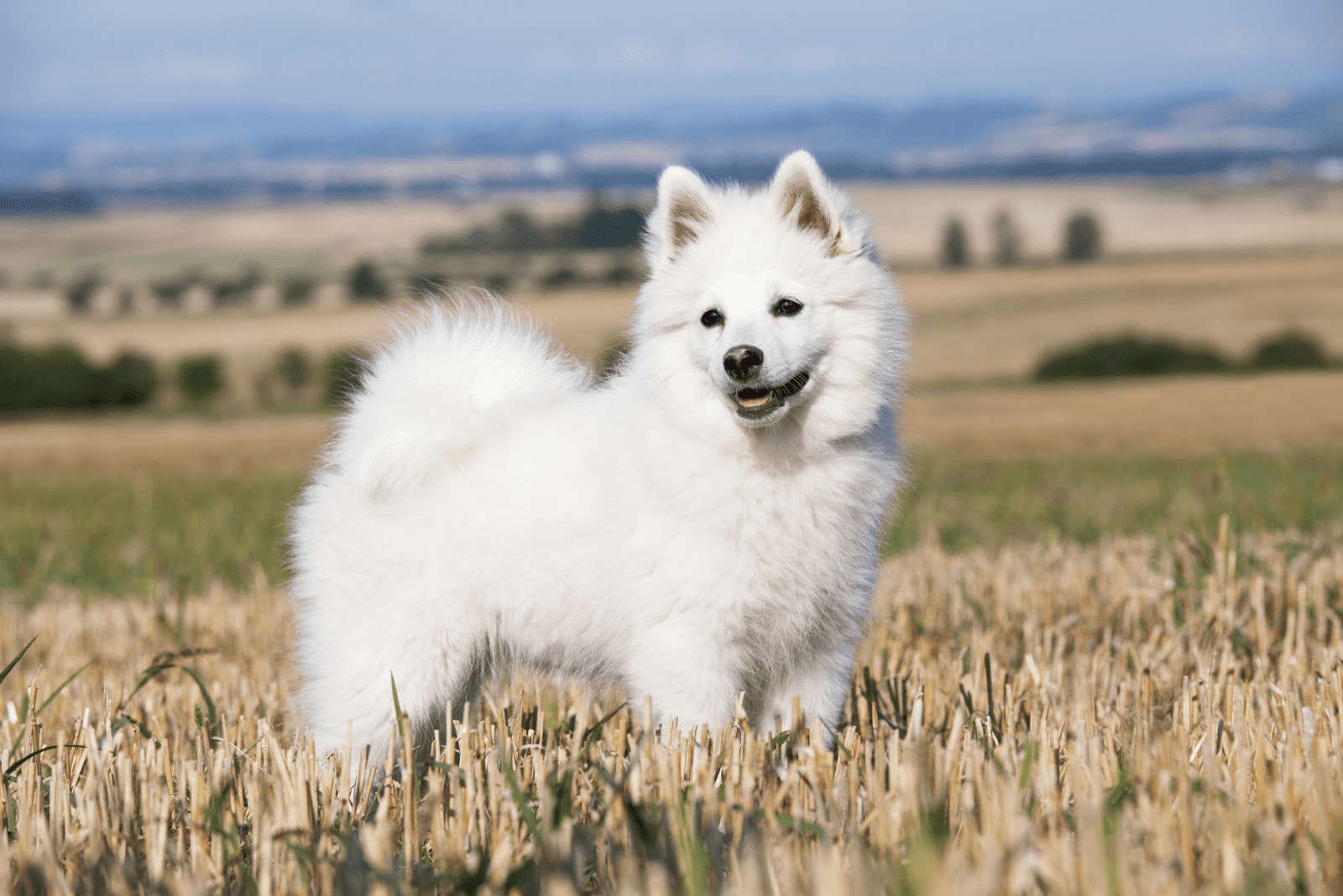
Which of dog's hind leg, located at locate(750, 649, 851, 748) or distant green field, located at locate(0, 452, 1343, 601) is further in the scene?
distant green field, located at locate(0, 452, 1343, 601)

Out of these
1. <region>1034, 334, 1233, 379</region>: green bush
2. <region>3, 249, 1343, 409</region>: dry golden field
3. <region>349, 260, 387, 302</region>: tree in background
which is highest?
<region>349, 260, 387, 302</region>: tree in background

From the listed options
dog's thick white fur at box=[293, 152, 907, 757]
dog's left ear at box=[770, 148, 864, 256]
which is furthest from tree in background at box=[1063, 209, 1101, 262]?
dog's thick white fur at box=[293, 152, 907, 757]

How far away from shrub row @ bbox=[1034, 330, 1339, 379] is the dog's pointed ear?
24.9 meters

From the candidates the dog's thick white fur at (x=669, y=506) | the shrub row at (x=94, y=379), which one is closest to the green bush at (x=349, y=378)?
the dog's thick white fur at (x=669, y=506)

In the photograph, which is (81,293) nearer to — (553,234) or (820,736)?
(553,234)

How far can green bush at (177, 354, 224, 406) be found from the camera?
91.7ft

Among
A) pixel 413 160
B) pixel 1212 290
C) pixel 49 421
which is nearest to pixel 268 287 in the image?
pixel 49 421

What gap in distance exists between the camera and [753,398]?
323 cm

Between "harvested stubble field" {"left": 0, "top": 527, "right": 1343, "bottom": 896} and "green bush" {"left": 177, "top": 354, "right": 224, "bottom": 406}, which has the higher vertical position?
"harvested stubble field" {"left": 0, "top": 527, "right": 1343, "bottom": 896}

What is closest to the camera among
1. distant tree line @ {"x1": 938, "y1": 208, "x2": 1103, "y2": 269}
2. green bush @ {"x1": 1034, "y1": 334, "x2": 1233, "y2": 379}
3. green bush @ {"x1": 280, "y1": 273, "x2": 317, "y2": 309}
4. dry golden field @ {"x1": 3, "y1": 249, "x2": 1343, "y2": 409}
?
green bush @ {"x1": 1034, "y1": 334, "x2": 1233, "y2": 379}

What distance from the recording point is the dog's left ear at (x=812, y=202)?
3404mm

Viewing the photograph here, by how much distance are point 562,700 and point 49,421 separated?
26485 mm

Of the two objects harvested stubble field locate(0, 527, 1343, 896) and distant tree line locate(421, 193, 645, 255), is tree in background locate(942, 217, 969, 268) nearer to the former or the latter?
distant tree line locate(421, 193, 645, 255)

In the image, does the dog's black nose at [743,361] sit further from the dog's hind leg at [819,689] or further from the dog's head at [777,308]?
the dog's hind leg at [819,689]
